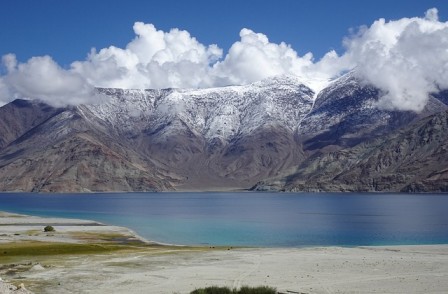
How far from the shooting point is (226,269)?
58844 millimetres

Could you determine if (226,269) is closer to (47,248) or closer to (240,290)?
(240,290)

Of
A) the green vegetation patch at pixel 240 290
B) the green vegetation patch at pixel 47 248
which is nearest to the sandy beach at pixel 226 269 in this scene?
the green vegetation patch at pixel 47 248

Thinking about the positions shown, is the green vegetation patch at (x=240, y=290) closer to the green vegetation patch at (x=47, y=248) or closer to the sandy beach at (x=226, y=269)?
the sandy beach at (x=226, y=269)

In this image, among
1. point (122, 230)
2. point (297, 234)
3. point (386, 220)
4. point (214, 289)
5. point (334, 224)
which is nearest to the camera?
point (214, 289)

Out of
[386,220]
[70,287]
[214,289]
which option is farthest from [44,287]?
[386,220]

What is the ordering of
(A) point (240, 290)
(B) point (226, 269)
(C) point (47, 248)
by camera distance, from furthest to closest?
1. (C) point (47, 248)
2. (B) point (226, 269)
3. (A) point (240, 290)

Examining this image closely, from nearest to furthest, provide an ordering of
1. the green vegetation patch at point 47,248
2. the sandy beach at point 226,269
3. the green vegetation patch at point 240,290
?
1. the green vegetation patch at point 240,290
2. the sandy beach at point 226,269
3. the green vegetation patch at point 47,248

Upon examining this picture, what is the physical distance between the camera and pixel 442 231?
4535 inches

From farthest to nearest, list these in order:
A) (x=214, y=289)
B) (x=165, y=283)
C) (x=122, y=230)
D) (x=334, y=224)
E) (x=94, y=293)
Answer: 1. (x=334, y=224)
2. (x=122, y=230)
3. (x=165, y=283)
4. (x=94, y=293)
5. (x=214, y=289)

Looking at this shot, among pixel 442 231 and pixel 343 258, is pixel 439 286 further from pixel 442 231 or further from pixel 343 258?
pixel 442 231

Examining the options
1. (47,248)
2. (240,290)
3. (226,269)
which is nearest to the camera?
(240,290)

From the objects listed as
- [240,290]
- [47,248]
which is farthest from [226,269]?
[47,248]

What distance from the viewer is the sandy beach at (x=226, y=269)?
48562 millimetres

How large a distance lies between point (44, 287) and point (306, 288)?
20472mm
